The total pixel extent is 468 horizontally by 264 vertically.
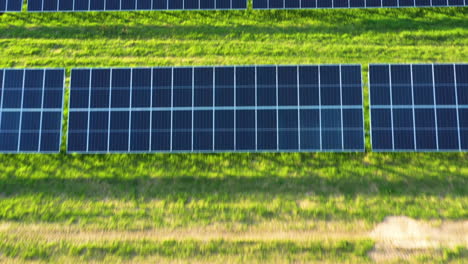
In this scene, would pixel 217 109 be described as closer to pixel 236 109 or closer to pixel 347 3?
pixel 236 109

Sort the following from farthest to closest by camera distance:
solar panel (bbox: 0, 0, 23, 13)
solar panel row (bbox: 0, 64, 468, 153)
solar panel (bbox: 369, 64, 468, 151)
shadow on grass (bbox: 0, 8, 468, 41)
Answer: solar panel (bbox: 0, 0, 23, 13), shadow on grass (bbox: 0, 8, 468, 41), solar panel row (bbox: 0, 64, 468, 153), solar panel (bbox: 369, 64, 468, 151)

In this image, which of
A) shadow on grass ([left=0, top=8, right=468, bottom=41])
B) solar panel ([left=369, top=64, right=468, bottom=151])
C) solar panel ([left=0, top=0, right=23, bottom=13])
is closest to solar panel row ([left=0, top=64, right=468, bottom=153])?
solar panel ([left=369, top=64, right=468, bottom=151])

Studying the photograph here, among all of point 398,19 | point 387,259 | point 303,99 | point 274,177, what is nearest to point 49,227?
point 274,177

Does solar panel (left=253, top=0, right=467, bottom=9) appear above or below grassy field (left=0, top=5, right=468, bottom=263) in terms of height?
above

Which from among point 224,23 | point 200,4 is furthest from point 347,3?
point 200,4

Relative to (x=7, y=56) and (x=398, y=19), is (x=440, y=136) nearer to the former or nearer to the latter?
(x=398, y=19)

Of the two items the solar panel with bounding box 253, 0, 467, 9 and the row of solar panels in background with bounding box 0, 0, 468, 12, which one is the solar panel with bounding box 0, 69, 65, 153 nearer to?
the row of solar panels in background with bounding box 0, 0, 468, 12

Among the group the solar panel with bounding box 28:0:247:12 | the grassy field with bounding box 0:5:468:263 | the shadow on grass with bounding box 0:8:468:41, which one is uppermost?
the solar panel with bounding box 28:0:247:12
